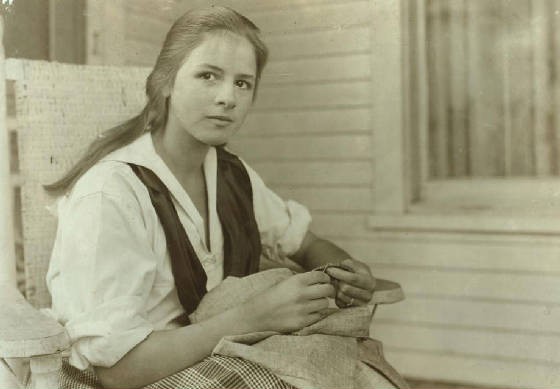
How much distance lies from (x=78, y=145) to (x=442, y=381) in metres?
1.29

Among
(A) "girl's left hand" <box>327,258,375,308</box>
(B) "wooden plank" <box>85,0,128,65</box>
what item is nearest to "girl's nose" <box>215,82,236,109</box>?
(A) "girl's left hand" <box>327,258,375,308</box>

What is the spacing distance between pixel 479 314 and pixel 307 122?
0.76m

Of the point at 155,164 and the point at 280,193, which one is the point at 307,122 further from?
the point at 155,164

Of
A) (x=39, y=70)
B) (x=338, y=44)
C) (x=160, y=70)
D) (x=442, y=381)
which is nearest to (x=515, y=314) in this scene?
(x=442, y=381)

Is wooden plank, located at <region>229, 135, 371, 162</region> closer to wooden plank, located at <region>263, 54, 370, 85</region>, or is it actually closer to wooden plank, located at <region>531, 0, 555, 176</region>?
wooden plank, located at <region>263, 54, 370, 85</region>

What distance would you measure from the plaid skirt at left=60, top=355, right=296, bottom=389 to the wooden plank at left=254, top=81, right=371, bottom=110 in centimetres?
114

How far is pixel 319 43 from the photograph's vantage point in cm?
192

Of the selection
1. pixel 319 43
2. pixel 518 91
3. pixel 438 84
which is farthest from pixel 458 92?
pixel 319 43

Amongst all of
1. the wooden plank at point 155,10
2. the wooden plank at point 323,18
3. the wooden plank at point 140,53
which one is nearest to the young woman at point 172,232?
the wooden plank at point 155,10

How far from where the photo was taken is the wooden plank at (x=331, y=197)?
1965 mm

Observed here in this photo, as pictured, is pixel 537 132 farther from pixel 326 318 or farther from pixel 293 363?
pixel 293 363

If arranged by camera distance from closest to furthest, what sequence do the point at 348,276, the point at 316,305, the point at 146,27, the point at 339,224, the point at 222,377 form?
the point at 222,377 → the point at 316,305 → the point at 348,276 → the point at 146,27 → the point at 339,224

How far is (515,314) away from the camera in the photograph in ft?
6.08

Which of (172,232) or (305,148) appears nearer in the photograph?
(172,232)
